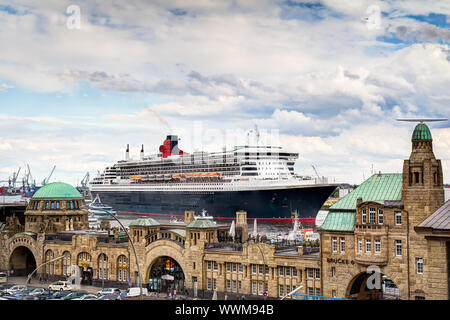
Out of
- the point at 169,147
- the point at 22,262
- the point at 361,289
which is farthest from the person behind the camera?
the point at 169,147

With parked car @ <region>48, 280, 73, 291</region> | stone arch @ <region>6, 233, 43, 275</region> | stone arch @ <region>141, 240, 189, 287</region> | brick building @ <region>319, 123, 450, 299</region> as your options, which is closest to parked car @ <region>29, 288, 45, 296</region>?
parked car @ <region>48, 280, 73, 291</region>

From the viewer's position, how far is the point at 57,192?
95.9 metres

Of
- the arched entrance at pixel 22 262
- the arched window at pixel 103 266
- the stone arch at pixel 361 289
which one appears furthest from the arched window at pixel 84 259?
the stone arch at pixel 361 289

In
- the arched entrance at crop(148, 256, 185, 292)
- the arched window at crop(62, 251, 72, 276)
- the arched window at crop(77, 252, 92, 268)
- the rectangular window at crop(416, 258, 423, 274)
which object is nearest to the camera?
the rectangular window at crop(416, 258, 423, 274)

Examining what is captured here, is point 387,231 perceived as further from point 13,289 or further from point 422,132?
point 13,289

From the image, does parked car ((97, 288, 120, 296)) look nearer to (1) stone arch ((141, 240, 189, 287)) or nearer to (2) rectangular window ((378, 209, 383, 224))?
(1) stone arch ((141, 240, 189, 287))

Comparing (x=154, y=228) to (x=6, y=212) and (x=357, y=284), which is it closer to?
(x=357, y=284)

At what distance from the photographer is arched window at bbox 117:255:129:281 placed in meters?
79.3

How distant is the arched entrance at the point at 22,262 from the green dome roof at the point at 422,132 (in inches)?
2473

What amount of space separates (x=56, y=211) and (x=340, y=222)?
51394 mm

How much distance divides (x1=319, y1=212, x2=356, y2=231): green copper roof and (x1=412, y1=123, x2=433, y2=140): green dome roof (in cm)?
1022

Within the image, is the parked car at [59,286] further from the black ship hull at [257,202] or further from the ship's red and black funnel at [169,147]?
the ship's red and black funnel at [169,147]

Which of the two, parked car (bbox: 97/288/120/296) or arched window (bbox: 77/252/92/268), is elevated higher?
arched window (bbox: 77/252/92/268)

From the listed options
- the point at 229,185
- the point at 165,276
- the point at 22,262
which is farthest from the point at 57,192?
the point at 229,185
